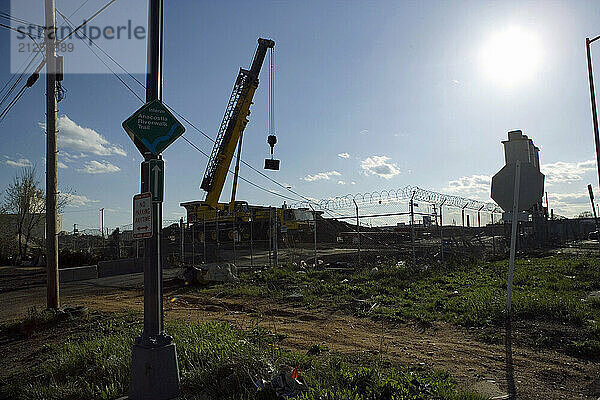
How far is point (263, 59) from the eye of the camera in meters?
26.6

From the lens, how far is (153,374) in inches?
199

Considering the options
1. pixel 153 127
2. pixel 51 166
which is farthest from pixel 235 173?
pixel 153 127

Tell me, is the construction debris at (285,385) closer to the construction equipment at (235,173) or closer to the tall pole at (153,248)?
the tall pole at (153,248)

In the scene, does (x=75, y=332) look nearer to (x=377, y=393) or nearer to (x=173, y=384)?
(x=173, y=384)

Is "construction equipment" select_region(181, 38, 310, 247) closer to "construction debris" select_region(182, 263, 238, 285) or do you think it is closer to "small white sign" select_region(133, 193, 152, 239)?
"construction debris" select_region(182, 263, 238, 285)

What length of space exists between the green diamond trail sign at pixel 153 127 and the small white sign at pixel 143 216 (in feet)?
1.97

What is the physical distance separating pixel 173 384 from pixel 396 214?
1327 cm

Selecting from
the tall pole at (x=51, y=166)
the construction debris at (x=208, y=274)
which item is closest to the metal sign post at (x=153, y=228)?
the tall pole at (x=51, y=166)

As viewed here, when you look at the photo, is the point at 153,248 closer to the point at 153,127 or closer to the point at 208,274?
the point at 153,127

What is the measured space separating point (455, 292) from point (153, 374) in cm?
873

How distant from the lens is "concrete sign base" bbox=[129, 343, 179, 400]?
503 cm

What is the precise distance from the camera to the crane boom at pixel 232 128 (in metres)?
26.8

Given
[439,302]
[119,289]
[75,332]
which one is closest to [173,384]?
[75,332]

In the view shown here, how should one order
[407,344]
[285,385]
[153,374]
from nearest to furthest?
[285,385]
[153,374]
[407,344]
